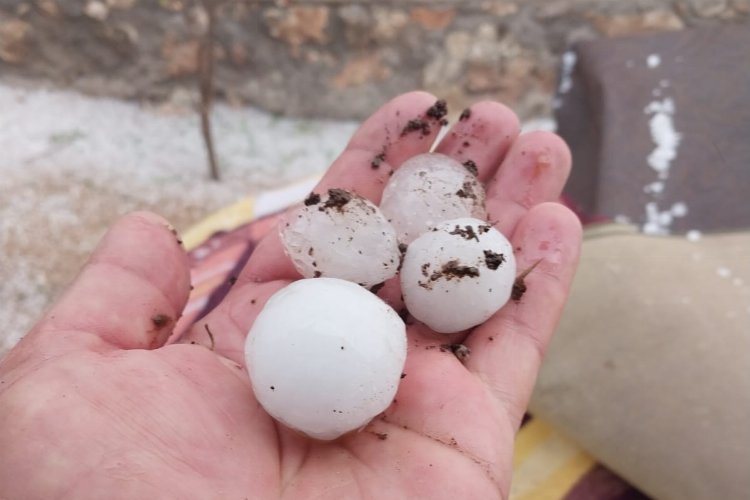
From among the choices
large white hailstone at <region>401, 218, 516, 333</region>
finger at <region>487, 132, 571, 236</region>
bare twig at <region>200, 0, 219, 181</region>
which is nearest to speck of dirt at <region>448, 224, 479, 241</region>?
large white hailstone at <region>401, 218, 516, 333</region>

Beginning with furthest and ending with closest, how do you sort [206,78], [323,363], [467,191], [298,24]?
1. [298,24]
2. [206,78]
3. [467,191]
4. [323,363]

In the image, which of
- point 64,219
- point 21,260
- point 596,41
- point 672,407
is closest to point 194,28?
point 64,219

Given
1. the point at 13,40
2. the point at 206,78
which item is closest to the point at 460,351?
the point at 206,78

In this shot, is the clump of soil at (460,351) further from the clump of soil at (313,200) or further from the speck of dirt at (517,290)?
the clump of soil at (313,200)

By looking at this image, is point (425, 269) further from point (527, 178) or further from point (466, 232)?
point (527, 178)

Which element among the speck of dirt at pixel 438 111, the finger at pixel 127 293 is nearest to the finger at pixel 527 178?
the speck of dirt at pixel 438 111

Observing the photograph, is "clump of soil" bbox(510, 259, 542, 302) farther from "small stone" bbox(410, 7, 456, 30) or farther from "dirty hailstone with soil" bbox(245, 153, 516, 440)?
"small stone" bbox(410, 7, 456, 30)
